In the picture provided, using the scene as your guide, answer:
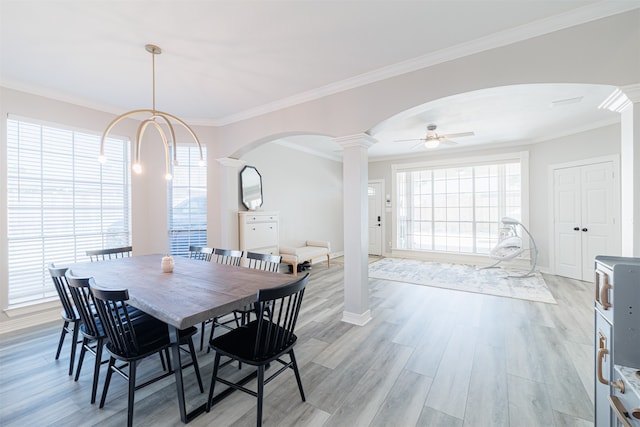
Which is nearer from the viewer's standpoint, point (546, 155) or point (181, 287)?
point (181, 287)

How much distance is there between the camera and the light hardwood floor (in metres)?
1.74

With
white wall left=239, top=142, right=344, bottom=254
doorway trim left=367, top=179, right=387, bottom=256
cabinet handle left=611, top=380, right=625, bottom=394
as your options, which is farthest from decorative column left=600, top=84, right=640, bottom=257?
doorway trim left=367, top=179, right=387, bottom=256

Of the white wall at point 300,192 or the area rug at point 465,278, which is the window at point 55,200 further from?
the area rug at point 465,278

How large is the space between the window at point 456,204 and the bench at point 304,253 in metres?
2.41

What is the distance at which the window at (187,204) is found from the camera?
4.31 m

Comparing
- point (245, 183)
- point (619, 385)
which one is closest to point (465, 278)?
point (619, 385)

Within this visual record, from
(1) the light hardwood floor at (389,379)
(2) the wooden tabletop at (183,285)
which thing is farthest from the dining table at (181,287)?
(1) the light hardwood floor at (389,379)

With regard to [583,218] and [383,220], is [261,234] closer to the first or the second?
[383,220]

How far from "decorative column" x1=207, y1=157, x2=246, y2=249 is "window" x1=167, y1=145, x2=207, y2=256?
13 cm

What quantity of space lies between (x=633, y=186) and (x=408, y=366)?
2.18 meters

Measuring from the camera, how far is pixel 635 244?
191 cm

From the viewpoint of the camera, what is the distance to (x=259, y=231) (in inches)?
186

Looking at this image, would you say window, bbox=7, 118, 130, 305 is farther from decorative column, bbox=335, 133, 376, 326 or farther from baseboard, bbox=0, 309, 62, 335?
decorative column, bbox=335, 133, 376, 326

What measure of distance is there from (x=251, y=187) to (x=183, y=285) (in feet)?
10.0
